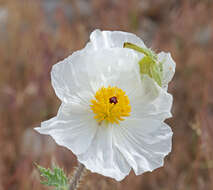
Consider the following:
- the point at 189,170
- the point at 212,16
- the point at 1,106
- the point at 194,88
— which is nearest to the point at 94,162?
the point at 189,170

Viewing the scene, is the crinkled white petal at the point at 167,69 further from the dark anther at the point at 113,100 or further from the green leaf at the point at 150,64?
the dark anther at the point at 113,100

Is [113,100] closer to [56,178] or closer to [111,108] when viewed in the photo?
[111,108]

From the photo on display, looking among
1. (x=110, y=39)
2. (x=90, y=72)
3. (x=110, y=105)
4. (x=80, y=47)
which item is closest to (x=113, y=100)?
(x=110, y=105)

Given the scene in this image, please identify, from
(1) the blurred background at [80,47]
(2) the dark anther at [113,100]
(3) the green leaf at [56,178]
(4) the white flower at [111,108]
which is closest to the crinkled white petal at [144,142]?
(4) the white flower at [111,108]

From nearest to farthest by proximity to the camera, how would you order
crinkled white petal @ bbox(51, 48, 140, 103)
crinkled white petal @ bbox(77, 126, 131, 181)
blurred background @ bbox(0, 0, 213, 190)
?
crinkled white petal @ bbox(77, 126, 131, 181)
crinkled white petal @ bbox(51, 48, 140, 103)
blurred background @ bbox(0, 0, 213, 190)

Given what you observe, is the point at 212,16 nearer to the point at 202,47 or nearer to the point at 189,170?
the point at 202,47

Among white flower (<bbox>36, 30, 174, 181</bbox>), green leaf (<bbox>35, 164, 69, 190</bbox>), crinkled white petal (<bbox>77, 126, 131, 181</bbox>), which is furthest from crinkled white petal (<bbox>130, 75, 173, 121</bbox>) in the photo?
green leaf (<bbox>35, 164, 69, 190</bbox>)

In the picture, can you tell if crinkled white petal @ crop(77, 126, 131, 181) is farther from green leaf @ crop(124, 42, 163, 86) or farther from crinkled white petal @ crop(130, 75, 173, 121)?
green leaf @ crop(124, 42, 163, 86)
